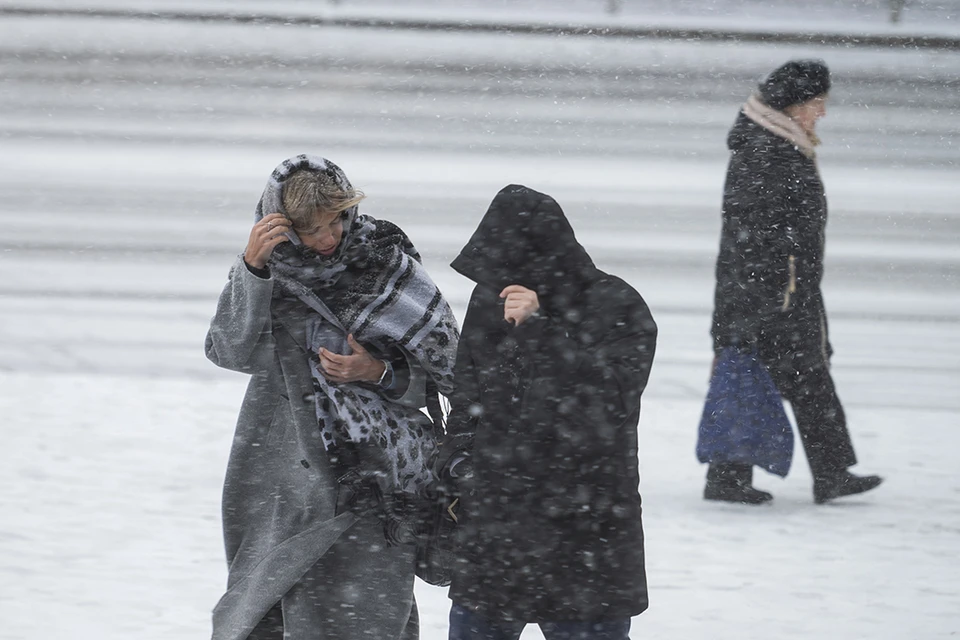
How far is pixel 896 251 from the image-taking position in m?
10.3

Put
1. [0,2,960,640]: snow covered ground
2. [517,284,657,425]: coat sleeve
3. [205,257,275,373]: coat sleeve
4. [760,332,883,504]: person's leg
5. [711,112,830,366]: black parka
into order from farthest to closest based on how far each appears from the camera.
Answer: [0,2,960,640]: snow covered ground
[760,332,883,504]: person's leg
[711,112,830,366]: black parka
[205,257,275,373]: coat sleeve
[517,284,657,425]: coat sleeve

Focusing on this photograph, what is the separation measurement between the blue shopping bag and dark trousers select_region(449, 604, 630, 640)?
2.55 meters

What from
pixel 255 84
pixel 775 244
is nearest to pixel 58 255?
pixel 255 84

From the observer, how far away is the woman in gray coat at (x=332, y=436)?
9.34 ft

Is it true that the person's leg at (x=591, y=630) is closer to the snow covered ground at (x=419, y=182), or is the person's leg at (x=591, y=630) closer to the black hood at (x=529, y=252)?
the black hood at (x=529, y=252)

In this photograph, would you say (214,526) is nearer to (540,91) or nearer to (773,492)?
(773,492)

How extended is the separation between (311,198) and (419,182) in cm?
815

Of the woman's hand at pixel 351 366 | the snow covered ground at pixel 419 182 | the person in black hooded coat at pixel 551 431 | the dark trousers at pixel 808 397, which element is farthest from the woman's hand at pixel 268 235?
the snow covered ground at pixel 419 182

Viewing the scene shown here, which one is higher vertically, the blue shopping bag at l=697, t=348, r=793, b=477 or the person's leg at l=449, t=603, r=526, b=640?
the person's leg at l=449, t=603, r=526, b=640

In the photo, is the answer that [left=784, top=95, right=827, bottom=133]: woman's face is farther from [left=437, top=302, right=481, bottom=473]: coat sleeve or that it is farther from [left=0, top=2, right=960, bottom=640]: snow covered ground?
[left=437, top=302, right=481, bottom=473]: coat sleeve

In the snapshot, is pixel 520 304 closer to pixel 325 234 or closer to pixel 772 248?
pixel 325 234

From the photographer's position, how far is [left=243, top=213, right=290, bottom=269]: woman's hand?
8.86ft

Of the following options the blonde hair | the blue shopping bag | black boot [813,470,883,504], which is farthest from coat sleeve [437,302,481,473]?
black boot [813,470,883,504]

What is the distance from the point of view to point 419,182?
10797 millimetres
